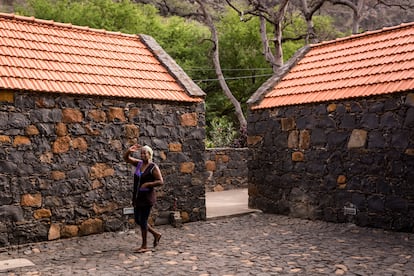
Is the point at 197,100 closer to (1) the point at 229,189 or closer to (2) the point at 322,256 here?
(2) the point at 322,256

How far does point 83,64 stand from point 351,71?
500 centimetres

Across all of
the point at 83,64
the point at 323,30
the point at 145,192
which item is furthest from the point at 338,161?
the point at 323,30

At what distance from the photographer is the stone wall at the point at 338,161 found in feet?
24.3

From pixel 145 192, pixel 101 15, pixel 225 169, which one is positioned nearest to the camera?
pixel 145 192

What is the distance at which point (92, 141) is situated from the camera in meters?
7.61

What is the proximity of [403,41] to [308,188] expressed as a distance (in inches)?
129

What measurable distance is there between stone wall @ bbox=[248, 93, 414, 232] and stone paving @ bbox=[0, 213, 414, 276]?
0.43 m

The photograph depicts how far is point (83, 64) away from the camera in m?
8.17

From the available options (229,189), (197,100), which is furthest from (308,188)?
(229,189)

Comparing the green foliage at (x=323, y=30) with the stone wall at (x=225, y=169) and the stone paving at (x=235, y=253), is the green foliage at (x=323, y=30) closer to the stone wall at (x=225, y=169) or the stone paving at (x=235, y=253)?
the stone wall at (x=225, y=169)

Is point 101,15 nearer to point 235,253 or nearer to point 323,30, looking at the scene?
point 323,30

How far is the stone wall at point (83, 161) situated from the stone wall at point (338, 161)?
1678 millimetres

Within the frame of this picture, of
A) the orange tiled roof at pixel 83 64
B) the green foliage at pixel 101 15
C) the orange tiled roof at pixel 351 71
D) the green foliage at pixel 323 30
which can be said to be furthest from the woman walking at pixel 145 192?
the green foliage at pixel 323 30

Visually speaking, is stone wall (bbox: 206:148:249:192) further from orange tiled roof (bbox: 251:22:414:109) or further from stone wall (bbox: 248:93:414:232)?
orange tiled roof (bbox: 251:22:414:109)
